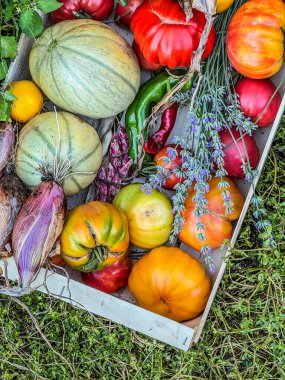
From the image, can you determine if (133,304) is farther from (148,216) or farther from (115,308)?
(148,216)

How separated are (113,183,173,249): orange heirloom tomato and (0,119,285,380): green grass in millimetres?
250

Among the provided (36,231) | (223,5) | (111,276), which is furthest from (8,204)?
(223,5)

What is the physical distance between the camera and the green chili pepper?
1.72 metres

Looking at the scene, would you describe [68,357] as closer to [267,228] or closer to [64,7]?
[267,228]

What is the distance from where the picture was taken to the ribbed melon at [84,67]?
1.55 metres

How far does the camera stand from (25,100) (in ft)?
5.36

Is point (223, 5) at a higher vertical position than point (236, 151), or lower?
higher

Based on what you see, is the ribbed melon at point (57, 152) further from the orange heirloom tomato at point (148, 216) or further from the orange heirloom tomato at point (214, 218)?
the orange heirloom tomato at point (214, 218)

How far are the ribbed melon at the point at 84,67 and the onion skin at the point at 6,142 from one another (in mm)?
152

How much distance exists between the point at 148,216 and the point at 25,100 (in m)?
0.49

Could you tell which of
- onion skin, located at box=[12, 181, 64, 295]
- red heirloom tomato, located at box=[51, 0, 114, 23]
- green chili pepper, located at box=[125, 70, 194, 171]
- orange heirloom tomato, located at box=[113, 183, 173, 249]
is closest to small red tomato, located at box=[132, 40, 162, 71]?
green chili pepper, located at box=[125, 70, 194, 171]

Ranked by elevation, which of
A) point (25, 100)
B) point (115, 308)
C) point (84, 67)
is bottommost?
point (115, 308)

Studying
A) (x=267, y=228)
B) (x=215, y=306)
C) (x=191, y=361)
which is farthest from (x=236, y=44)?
(x=191, y=361)

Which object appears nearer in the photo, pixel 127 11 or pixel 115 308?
pixel 115 308
